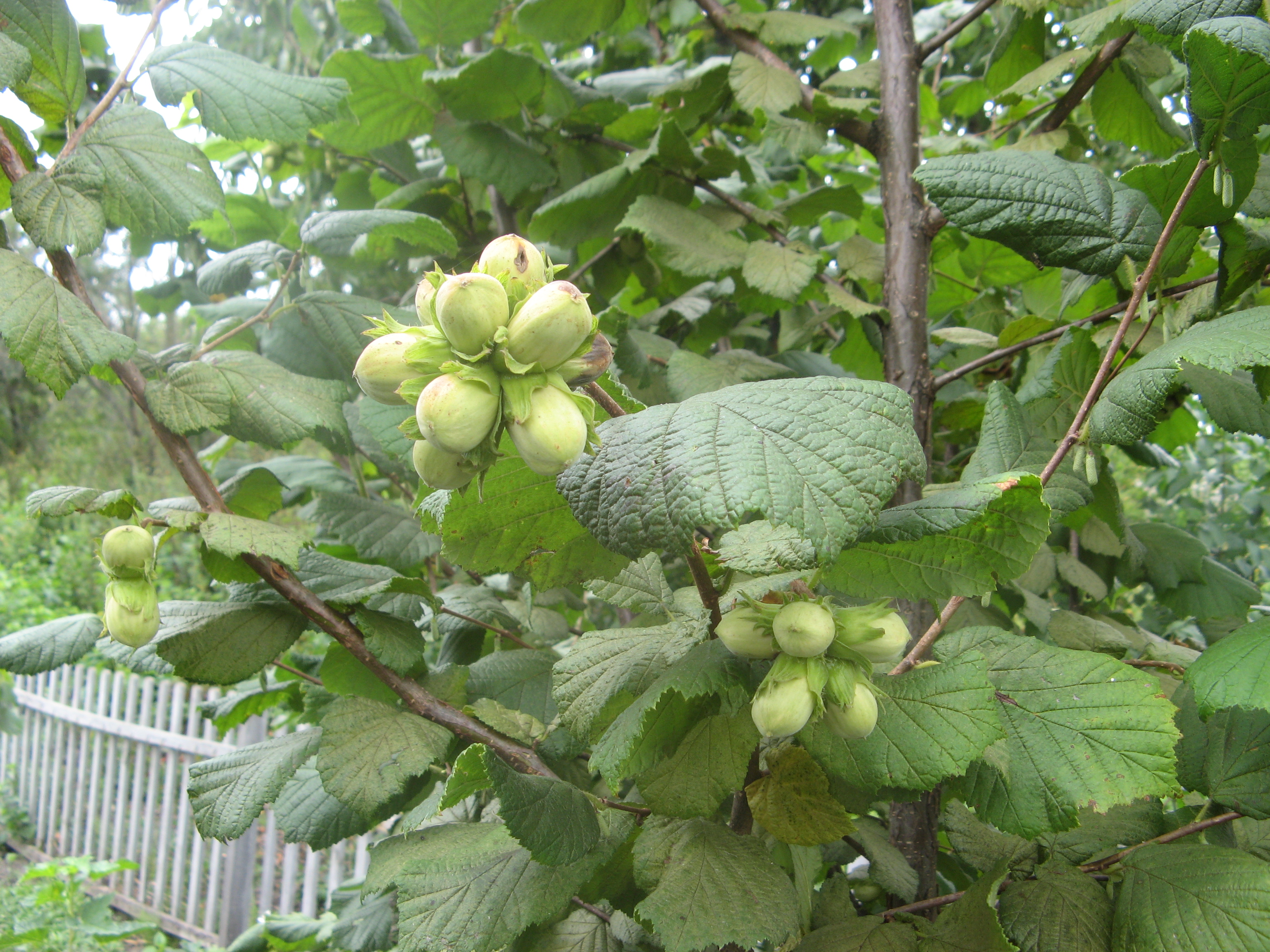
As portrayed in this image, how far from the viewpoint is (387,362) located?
64cm

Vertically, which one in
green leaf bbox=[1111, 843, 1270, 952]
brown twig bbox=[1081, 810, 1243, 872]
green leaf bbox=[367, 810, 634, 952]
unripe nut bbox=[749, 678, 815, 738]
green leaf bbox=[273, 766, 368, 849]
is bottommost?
green leaf bbox=[273, 766, 368, 849]

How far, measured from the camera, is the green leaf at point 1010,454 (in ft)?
3.11

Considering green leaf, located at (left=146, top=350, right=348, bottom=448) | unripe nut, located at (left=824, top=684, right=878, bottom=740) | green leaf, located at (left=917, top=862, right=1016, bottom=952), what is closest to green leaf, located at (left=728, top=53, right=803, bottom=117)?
green leaf, located at (left=146, top=350, right=348, bottom=448)

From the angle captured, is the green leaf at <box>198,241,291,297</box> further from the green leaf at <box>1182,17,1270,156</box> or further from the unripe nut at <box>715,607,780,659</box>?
the green leaf at <box>1182,17,1270,156</box>

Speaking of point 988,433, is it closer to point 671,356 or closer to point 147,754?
point 671,356

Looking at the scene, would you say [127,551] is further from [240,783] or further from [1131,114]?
[1131,114]

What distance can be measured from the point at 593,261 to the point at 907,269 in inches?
23.4

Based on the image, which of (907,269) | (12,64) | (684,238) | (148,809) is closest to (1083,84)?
(907,269)

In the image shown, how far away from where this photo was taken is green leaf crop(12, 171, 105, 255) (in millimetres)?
1048

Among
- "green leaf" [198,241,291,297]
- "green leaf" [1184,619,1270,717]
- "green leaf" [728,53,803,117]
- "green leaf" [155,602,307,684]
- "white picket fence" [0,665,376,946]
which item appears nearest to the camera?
"green leaf" [1184,619,1270,717]

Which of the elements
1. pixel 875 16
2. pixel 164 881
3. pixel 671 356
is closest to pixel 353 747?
pixel 671 356

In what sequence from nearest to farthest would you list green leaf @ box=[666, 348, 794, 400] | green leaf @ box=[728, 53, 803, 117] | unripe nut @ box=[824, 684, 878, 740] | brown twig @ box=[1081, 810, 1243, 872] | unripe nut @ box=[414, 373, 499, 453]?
1. unripe nut @ box=[414, 373, 499, 453]
2. unripe nut @ box=[824, 684, 878, 740]
3. brown twig @ box=[1081, 810, 1243, 872]
4. green leaf @ box=[666, 348, 794, 400]
5. green leaf @ box=[728, 53, 803, 117]

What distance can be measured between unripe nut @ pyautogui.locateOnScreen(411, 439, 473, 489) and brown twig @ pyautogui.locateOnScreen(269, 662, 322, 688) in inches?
32.6

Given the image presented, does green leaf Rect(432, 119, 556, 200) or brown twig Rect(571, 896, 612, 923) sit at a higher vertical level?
green leaf Rect(432, 119, 556, 200)
